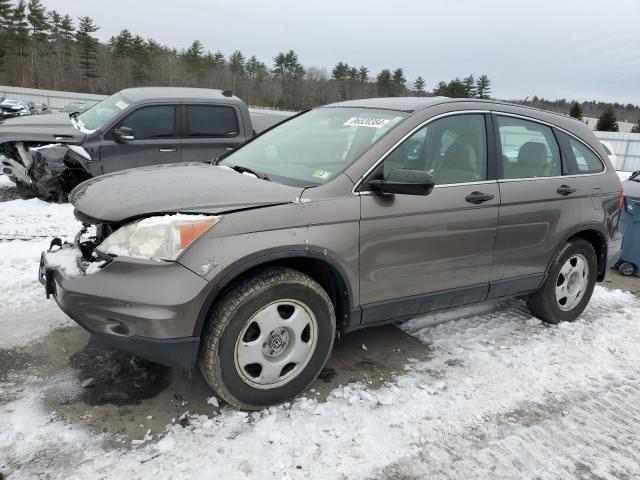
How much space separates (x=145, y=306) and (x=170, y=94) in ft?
20.2

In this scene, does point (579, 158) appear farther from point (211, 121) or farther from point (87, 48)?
point (87, 48)

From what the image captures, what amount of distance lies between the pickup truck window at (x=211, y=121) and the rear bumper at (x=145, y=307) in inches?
222

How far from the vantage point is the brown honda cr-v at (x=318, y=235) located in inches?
103

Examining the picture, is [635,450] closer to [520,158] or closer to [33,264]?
[520,158]

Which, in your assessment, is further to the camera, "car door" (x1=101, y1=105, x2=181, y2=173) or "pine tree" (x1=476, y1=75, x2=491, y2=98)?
"pine tree" (x1=476, y1=75, x2=491, y2=98)

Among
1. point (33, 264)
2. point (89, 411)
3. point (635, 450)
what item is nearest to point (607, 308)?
point (635, 450)

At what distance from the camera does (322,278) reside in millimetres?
3154

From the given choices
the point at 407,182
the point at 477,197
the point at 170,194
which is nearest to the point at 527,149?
the point at 477,197

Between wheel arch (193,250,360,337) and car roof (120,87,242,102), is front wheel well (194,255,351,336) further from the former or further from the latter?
car roof (120,87,242,102)

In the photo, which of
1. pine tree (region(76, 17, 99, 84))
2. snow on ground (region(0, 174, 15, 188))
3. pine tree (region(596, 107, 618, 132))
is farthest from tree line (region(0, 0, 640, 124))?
snow on ground (region(0, 174, 15, 188))

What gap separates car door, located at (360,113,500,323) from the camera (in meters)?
3.19

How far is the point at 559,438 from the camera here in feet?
9.64

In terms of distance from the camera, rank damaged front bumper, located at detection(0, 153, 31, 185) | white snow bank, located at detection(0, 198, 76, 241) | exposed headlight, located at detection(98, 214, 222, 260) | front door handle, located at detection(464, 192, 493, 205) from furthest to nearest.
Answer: damaged front bumper, located at detection(0, 153, 31, 185)
white snow bank, located at detection(0, 198, 76, 241)
front door handle, located at detection(464, 192, 493, 205)
exposed headlight, located at detection(98, 214, 222, 260)

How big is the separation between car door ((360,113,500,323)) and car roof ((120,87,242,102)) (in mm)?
5378
